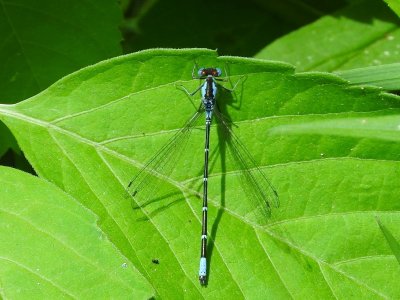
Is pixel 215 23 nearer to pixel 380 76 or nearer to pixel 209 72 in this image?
pixel 209 72

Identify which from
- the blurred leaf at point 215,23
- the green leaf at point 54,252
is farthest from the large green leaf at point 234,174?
the blurred leaf at point 215,23

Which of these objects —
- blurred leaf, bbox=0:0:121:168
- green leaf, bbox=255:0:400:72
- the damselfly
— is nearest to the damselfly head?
the damselfly

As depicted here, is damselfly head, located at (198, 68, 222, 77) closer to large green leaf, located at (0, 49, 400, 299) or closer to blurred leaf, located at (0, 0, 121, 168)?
large green leaf, located at (0, 49, 400, 299)

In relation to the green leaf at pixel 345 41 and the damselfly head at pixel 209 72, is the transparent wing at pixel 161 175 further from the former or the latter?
the green leaf at pixel 345 41

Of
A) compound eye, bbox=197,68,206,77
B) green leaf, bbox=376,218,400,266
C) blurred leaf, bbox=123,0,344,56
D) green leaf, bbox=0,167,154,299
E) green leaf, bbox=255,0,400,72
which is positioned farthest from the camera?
blurred leaf, bbox=123,0,344,56

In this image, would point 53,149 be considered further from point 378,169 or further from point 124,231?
point 378,169

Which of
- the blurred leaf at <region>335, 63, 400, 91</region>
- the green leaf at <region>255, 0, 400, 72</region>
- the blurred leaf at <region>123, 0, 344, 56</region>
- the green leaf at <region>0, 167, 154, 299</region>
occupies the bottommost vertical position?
the green leaf at <region>0, 167, 154, 299</region>

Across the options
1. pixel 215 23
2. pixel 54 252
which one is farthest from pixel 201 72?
pixel 215 23
